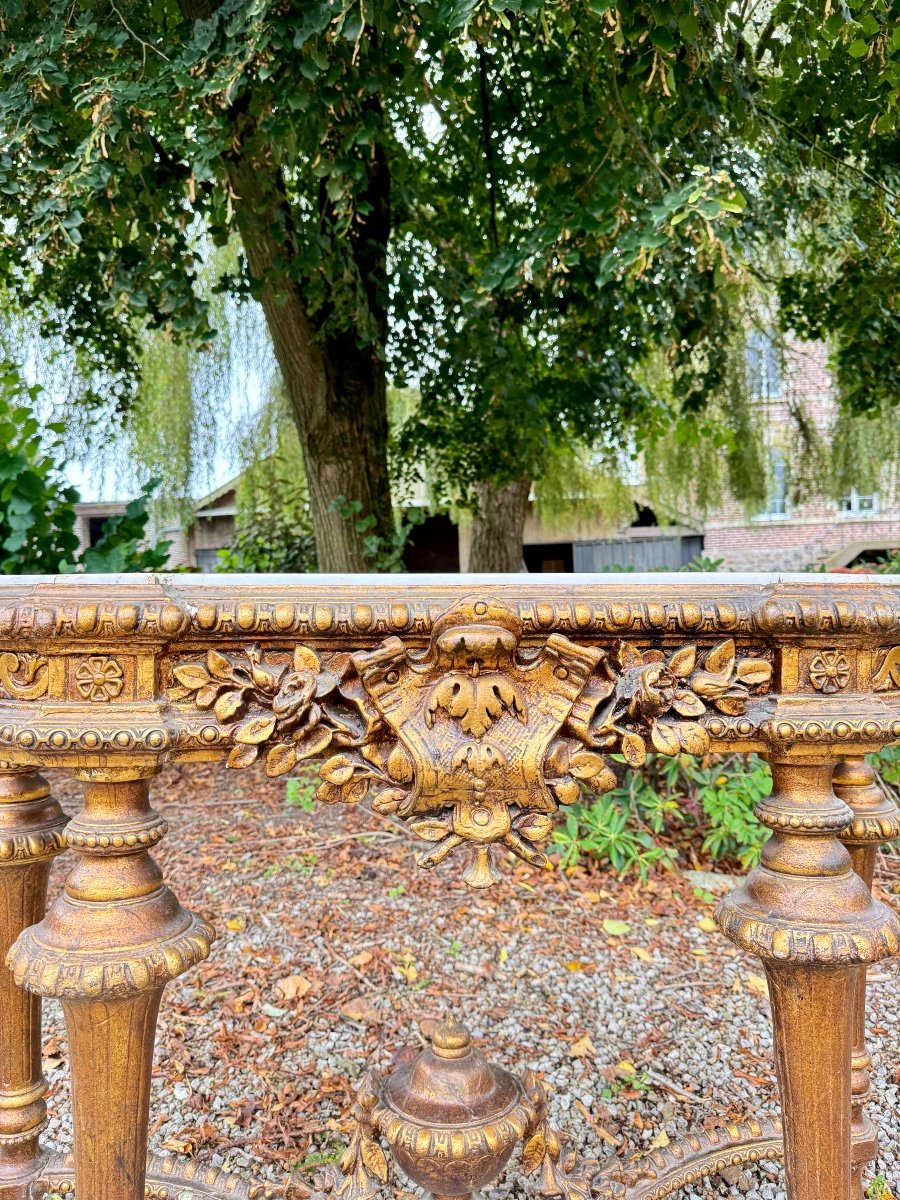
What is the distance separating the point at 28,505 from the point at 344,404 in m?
1.45

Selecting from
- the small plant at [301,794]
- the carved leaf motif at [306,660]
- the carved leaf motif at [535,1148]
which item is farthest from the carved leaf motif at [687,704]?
the small plant at [301,794]

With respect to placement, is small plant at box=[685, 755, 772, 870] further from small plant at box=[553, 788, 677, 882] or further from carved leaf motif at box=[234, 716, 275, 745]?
carved leaf motif at box=[234, 716, 275, 745]

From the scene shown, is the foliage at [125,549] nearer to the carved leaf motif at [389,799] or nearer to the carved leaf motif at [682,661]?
the carved leaf motif at [389,799]

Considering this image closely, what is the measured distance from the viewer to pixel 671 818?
312 centimetres

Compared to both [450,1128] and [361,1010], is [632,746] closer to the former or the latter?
[450,1128]

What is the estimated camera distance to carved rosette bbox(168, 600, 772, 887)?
0.81 metres

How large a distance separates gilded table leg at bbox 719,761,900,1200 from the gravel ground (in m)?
0.73

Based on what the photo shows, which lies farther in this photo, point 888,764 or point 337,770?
point 888,764

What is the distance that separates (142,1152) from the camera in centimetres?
84

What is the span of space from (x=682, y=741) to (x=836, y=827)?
0.20 meters

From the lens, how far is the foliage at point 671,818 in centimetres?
277

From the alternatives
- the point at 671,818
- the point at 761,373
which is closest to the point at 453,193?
the point at 761,373

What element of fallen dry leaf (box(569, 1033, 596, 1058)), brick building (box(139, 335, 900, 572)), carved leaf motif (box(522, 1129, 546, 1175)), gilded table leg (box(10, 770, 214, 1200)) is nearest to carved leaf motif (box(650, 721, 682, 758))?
gilded table leg (box(10, 770, 214, 1200))

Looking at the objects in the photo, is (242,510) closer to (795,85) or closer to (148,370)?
(148,370)
